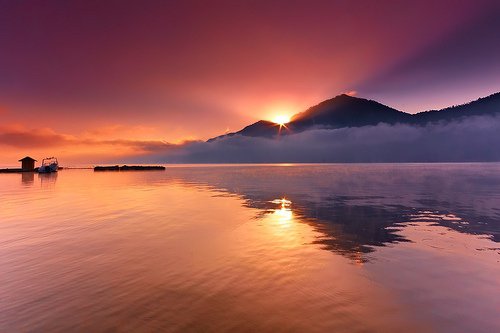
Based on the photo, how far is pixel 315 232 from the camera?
830 inches

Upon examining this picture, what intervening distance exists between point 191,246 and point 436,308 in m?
12.1

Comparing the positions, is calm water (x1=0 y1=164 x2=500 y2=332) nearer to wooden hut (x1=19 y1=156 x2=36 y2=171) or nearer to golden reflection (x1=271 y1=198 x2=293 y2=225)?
golden reflection (x1=271 y1=198 x2=293 y2=225)

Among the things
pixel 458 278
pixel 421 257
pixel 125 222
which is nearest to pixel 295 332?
pixel 458 278

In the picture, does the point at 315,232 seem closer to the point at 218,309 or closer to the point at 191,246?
the point at 191,246

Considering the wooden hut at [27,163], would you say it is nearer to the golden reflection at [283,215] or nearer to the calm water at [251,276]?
the calm water at [251,276]

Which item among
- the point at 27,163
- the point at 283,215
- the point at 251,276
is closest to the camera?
the point at 251,276

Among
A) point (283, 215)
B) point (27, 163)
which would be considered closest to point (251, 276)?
point (283, 215)

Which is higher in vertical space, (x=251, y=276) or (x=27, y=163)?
(x=27, y=163)

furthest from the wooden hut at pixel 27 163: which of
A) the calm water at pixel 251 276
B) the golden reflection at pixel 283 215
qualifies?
the golden reflection at pixel 283 215

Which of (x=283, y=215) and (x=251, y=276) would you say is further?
(x=283, y=215)

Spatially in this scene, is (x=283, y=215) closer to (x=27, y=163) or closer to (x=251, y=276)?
Answer: (x=251, y=276)

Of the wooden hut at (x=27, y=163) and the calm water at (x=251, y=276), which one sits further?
the wooden hut at (x=27, y=163)

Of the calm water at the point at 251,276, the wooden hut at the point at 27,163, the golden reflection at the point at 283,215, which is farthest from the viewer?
the wooden hut at the point at 27,163

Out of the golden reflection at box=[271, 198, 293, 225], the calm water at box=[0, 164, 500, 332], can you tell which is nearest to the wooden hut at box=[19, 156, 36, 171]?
the calm water at box=[0, 164, 500, 332]
